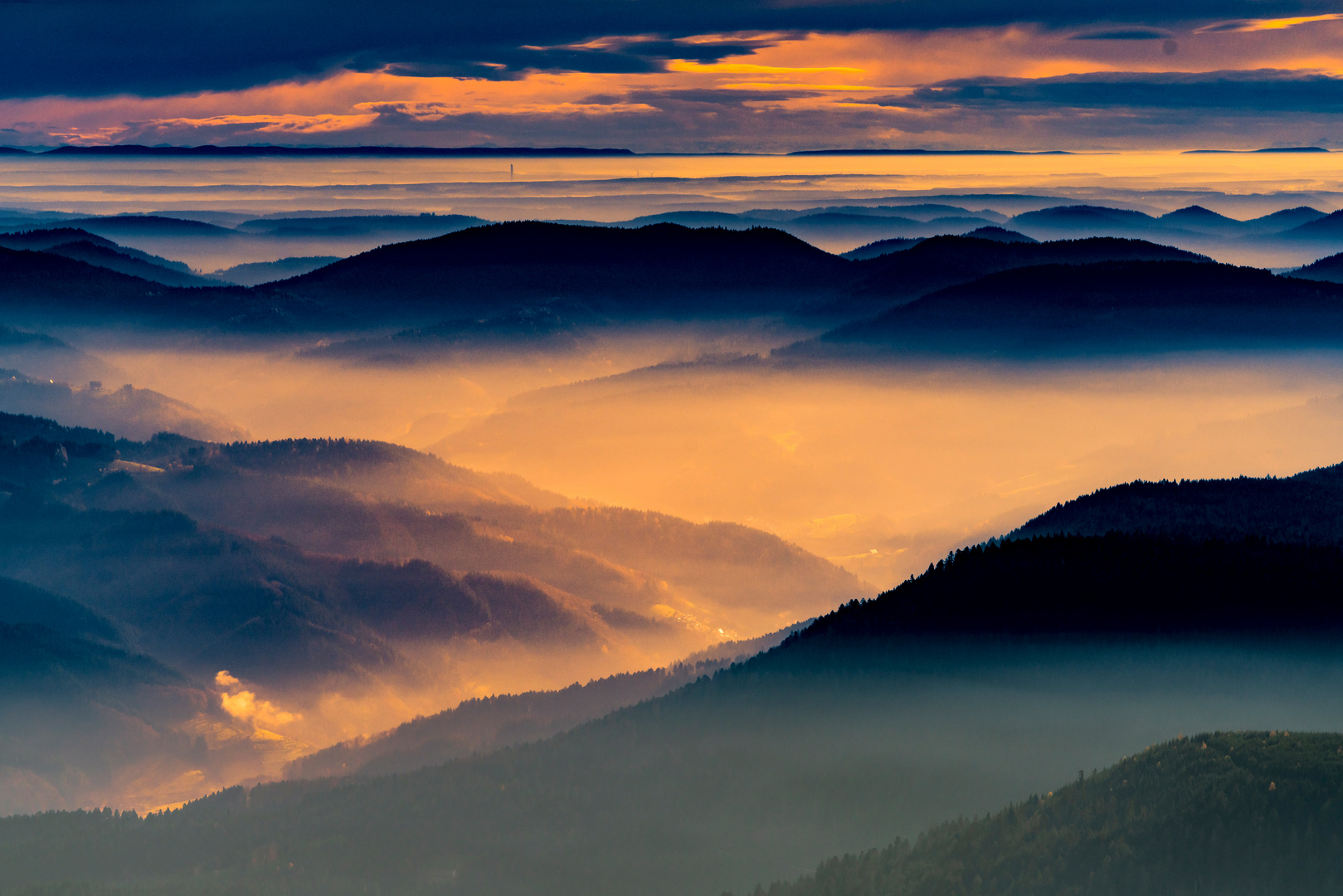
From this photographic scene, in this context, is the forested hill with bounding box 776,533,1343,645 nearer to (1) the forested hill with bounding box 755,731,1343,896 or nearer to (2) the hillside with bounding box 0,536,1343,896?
(2) the hillside with bounding box 0,536,1343,896

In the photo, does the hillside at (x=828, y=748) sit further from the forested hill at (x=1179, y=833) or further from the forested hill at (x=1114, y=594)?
the forested hill at (x=1179, y=833)

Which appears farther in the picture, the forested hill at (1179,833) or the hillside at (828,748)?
the hillside at (828,748)

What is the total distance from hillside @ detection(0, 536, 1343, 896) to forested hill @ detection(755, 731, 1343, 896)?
85.2ft

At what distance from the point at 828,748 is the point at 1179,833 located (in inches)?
2583

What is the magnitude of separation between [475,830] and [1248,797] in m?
91.8

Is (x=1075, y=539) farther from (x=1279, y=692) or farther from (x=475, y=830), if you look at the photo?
(x=475, y=830)

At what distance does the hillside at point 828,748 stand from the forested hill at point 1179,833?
25973 millimetres

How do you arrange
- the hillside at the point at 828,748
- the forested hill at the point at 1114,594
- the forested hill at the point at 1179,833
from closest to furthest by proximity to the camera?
the forested hill at the point at 1179,833 → the hillside at the point at 828,748 → the forested hill at the point at 1114,594

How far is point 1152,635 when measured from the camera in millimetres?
152750

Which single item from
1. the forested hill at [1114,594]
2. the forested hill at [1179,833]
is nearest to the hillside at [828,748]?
the forested hill at [1114,594]

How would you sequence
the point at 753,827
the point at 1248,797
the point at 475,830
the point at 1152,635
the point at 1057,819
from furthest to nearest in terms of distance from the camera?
the point at 1152,635
the point at 475,830
the point at 753,827
the point at 1057,819
the point at 1248,797

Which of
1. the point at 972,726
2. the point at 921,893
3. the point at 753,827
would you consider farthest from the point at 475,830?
the point at 921,893

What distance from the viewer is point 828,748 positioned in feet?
435

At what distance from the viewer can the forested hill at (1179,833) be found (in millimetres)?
64188
